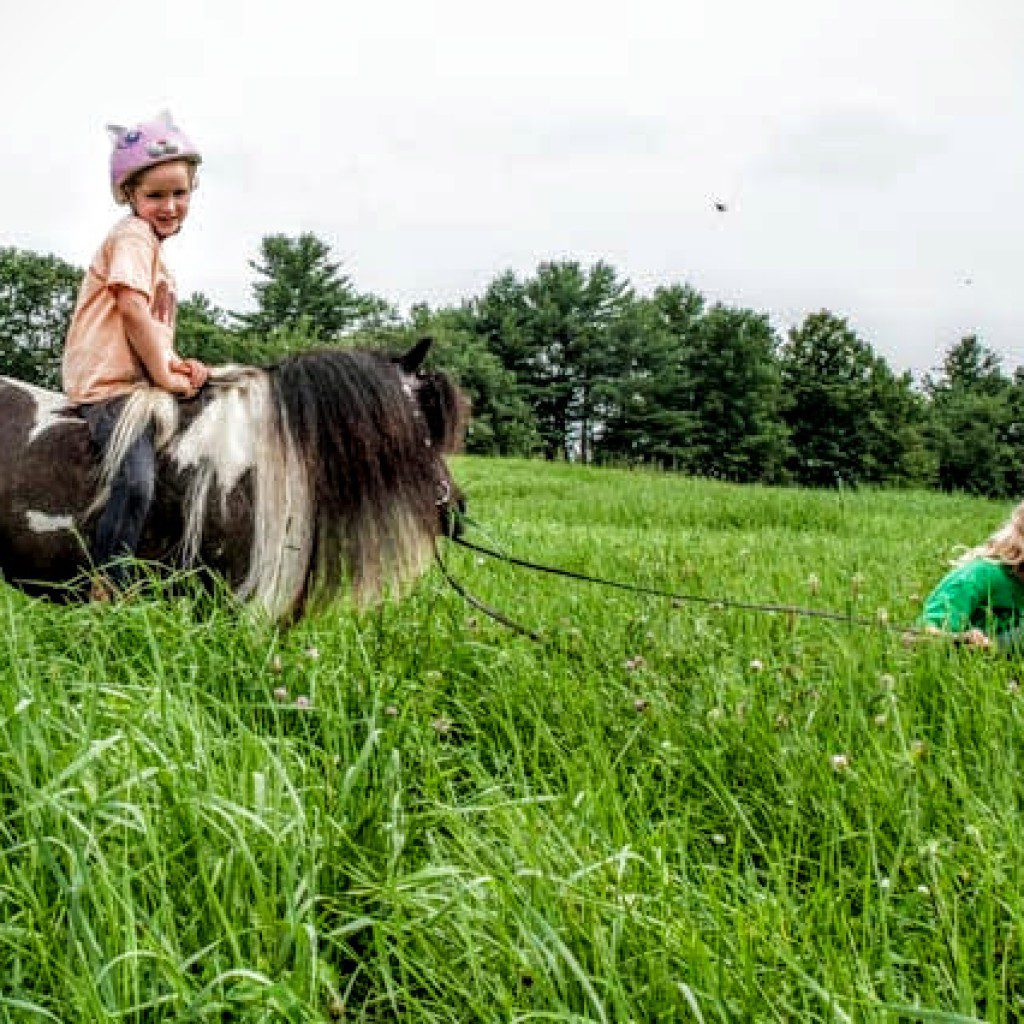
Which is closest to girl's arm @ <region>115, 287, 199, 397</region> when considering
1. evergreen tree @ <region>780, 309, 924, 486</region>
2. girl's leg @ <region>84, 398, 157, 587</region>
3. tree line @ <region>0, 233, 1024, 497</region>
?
girl's leg @ <region>84, 398, 157, 587</region>

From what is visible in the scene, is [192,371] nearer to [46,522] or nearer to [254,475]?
[254,475]

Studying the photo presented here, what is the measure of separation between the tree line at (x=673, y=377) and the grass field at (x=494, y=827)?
187 feet

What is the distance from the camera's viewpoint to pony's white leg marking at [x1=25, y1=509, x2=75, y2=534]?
3.69 meters

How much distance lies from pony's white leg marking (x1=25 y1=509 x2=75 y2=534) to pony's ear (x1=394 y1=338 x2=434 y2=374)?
4.30ft

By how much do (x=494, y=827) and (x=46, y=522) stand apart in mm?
2256

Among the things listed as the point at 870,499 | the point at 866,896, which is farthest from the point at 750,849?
the point at 870,499

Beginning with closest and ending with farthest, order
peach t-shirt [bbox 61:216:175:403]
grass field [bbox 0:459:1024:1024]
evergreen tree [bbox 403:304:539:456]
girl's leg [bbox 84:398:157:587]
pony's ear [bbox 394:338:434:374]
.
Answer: grass field [bbox 0:459:1024:1024]
girl's leg [bbox 84:398:157:587]
peach t-shirt [bbox 61:216:175:403]
pony's ear [bbox 394:338:434:374]
evergreen tree [bbox 403:304:539:456]

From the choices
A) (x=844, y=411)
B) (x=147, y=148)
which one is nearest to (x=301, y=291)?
(x=844, y=411)

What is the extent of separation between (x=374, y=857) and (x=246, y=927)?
0.34m

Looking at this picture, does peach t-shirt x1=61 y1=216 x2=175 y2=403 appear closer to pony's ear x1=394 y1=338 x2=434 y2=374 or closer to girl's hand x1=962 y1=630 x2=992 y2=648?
pony's ear x1=394 y1=338 x2=434 y2=374

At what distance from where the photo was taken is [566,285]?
70250mm

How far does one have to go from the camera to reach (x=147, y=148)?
3.86 metres

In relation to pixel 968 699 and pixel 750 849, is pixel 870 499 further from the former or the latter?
pixel 750 849

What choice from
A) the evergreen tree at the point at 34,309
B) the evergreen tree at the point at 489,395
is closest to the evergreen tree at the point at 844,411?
the evergreen tree at the point at 489,395
